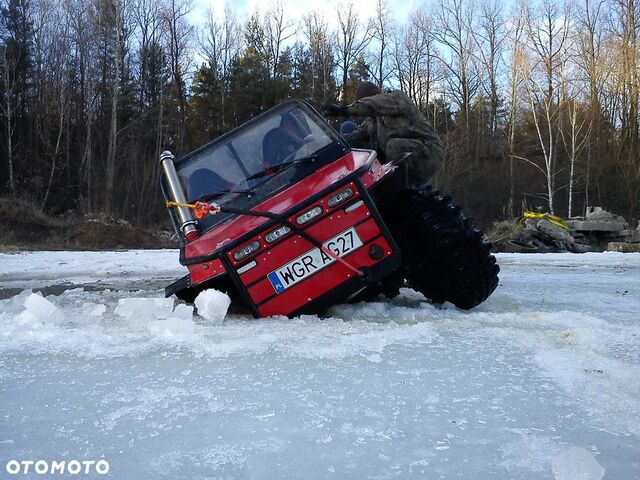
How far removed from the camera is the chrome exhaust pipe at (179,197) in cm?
325

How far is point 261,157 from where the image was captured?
11.6ft

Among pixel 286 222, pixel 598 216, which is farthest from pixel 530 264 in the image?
pixel 598 216

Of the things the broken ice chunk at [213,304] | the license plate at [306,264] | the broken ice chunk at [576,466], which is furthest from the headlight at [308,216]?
the broken ice chunk at [576,466]

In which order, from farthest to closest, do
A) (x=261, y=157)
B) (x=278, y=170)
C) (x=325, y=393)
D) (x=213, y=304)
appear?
1. (x=261, y=157)
2. (x=278, y=170)
3. (x=213, y=304)
4. (x=325, y=393)

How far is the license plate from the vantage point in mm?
2832

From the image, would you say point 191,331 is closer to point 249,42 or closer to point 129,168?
point 129,168

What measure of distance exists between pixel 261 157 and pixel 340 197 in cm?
92

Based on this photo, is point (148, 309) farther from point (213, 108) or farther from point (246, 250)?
point (213, 108)

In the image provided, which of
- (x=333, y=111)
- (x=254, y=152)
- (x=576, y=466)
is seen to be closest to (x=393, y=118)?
(x=333, y=111)

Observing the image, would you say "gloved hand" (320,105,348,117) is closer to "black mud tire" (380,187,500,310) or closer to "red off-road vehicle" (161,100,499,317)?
"red off-road vehicle" (161,100,499,317)

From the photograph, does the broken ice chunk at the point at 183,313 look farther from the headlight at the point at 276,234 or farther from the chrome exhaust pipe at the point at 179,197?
the chrome exhaust pipe at the point at 179,197

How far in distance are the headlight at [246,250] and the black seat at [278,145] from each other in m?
0.87

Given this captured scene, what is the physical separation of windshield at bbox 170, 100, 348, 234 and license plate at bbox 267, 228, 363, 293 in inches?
23.0

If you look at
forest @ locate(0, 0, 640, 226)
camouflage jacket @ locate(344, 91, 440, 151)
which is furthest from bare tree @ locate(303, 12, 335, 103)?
camouflage jacket @ locate(344, 91, 440, 151)
